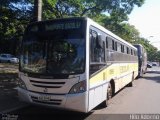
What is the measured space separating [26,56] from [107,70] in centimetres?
303

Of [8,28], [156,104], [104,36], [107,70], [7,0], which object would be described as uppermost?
[7,0]

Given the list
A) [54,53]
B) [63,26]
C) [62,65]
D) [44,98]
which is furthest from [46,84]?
[63,26]

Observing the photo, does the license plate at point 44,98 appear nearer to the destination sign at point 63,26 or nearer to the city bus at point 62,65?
the city bus at point 62,65

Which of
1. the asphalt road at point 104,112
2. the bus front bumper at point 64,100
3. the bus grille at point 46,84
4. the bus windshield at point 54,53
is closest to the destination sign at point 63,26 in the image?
the bus windshield at point 54,53

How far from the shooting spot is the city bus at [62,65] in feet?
26.7

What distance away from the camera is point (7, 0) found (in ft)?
65.6

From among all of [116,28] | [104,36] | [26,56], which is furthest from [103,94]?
[116,28]

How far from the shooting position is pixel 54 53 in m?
8.64

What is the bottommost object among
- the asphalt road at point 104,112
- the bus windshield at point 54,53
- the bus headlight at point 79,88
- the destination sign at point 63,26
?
the asphalt road at point 104,112

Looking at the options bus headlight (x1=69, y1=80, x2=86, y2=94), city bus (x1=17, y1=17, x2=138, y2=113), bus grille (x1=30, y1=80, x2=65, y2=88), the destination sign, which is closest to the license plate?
city bus (x1=17, y1=17, x2=138, y2=113)

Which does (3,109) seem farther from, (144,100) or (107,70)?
(144,100)

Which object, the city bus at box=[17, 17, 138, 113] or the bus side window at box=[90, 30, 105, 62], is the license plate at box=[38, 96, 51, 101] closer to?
the city bus at box=[17, 17, 138, 113]

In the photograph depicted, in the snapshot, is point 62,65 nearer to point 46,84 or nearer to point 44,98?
point 46,84

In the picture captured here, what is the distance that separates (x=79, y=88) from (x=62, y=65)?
83cm
